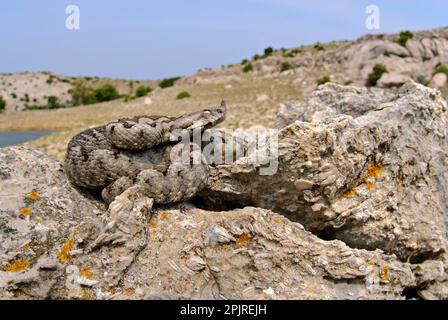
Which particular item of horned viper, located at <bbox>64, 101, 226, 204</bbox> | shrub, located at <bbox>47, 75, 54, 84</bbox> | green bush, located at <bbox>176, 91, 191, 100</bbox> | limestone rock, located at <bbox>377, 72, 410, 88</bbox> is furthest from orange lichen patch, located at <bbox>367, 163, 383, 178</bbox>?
shrub, located at <bbox>47, 75, 54, 84</bbox>

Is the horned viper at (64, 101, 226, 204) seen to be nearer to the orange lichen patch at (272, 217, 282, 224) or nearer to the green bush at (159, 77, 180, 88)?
the orange lichen patch at (272, 217, 282, 224)

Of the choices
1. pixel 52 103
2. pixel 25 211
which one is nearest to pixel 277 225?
pixel 25 211

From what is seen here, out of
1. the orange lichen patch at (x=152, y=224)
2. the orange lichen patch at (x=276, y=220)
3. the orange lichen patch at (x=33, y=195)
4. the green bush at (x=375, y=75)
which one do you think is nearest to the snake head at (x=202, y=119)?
the orange lichen patch at (x=152, y=224)

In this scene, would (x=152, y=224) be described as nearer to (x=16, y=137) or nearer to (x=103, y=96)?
(x=16, y=137)

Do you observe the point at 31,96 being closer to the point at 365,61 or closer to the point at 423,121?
the point at 365,61

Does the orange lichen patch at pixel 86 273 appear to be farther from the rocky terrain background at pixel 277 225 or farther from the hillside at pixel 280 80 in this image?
the hillside at pixel 280 80

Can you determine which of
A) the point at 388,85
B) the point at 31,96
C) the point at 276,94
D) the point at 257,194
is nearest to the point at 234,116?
the point at 276,94
